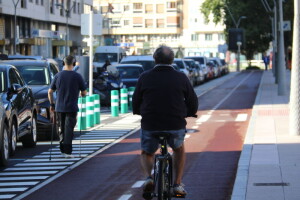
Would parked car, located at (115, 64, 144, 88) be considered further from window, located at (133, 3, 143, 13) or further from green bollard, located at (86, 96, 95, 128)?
window, located at (133, 3, 143, 13)

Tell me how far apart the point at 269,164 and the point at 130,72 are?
22.6 meters

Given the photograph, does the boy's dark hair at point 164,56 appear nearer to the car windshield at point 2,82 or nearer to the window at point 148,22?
the car windshield at point 2,82

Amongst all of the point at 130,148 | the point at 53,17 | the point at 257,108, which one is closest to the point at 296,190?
the point at 130,148

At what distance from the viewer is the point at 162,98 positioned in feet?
28.8

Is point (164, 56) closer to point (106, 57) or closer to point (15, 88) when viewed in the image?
point (15, 88)

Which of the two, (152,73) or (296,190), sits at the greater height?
(152,73)

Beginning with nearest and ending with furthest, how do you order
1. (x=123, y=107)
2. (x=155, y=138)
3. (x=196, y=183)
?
(x=155, y=138)
(x=196, y=183)
(x=123, y=107)

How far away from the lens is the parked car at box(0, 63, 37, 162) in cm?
1440

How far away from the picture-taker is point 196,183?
11789mm

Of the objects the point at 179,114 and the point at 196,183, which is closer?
the point at 179,114

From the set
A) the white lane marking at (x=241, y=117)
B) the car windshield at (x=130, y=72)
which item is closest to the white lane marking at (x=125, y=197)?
the white lane marking at (x=241, y=117)

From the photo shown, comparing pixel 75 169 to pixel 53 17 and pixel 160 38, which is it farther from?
pixel 160 38

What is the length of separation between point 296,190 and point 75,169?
174 inches

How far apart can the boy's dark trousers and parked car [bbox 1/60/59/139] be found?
3.41 meters
